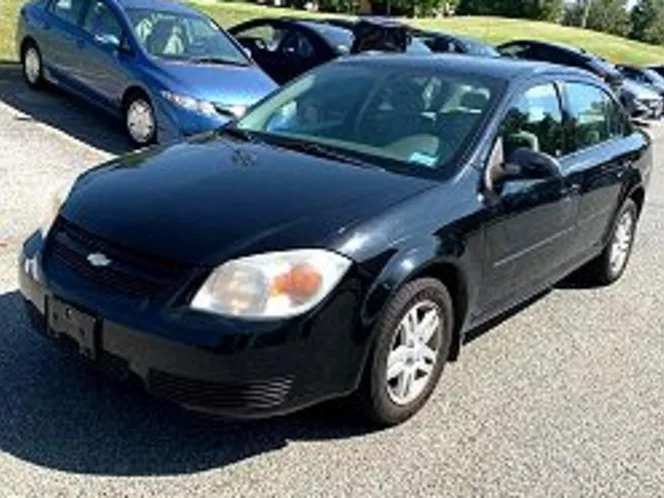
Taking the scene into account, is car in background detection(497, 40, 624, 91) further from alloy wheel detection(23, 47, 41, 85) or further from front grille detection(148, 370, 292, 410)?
front grille detection(148, 370, 292, 410)

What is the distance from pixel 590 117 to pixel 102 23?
582cm

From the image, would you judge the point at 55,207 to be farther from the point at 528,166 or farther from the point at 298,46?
the point at 298,46

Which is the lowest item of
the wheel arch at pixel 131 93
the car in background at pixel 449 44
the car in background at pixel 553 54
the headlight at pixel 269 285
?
the car in background at pixel 553 54

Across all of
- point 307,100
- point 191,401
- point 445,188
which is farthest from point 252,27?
point 191,401

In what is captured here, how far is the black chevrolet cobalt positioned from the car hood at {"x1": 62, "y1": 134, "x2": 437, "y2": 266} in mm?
10

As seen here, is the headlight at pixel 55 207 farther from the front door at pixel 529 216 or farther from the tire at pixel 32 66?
the tire at pixel 32 66

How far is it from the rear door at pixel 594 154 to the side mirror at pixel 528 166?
0.69 meters

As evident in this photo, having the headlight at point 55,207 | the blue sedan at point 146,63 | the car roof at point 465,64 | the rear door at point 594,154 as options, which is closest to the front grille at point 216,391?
the headlight at point 55,207

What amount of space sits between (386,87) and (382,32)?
30.6 ft

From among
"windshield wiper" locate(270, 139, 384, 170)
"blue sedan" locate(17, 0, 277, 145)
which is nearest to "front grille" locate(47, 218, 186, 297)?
"windshield wiper" locate(270, 139, 384, 170)

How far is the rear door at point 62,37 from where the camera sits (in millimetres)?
9922

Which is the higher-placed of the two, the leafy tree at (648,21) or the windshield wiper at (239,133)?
the windshield wiper at (239,133)

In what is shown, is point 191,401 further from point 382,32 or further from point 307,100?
point 382,32

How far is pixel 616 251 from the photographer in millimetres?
6367
